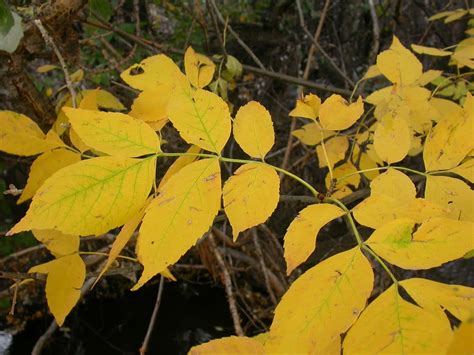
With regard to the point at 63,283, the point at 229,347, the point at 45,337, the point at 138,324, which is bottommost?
the point at 138,324

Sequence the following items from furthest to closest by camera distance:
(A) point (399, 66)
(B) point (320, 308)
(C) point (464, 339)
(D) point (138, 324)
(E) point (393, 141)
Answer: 1. (D) point (138, 324)
2. (A) point (399, 66)
3. (E) point (393, 141)
4. (B) point (320, 308)
5. (C) point (464, 339)

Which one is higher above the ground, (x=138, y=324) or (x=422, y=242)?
(x=422, y=242)

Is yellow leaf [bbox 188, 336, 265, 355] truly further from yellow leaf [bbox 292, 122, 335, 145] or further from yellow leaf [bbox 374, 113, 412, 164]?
yellow leaf [bbox 292, 122, 335, 145]

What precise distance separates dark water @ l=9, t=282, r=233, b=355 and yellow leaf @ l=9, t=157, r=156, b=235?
198cm

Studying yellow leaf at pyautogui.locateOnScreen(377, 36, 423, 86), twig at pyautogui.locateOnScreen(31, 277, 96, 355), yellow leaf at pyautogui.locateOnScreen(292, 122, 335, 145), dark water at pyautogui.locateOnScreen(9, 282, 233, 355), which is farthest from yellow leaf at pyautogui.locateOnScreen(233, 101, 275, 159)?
dark water at pyautogui.locateOnScreen(9, 282, 233, 355)

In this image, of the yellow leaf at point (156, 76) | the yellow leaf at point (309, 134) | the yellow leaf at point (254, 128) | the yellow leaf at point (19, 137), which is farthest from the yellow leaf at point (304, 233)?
the yellow leaf at point (309, 134)

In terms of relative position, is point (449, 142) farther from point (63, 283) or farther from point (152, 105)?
point (63, 283)

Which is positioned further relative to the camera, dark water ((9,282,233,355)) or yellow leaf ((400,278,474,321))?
dark water ((9,282,233,355))

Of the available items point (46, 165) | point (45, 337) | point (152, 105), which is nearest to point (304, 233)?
point (152, 105)

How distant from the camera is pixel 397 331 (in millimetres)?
419

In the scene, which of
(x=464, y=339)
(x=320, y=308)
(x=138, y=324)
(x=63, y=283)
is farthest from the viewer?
(x=138, y=324)

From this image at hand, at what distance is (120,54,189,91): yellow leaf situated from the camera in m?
0.77

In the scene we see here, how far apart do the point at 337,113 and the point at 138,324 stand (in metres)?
2.11

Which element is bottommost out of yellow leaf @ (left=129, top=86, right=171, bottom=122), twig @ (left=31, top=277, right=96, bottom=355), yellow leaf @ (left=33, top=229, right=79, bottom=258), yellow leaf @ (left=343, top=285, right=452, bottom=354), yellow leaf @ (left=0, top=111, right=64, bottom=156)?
twig @ (left=31, top=277, right=96, bottom=355)
